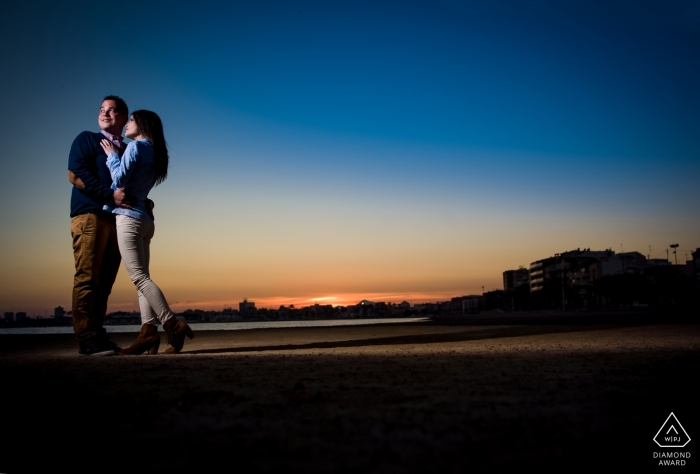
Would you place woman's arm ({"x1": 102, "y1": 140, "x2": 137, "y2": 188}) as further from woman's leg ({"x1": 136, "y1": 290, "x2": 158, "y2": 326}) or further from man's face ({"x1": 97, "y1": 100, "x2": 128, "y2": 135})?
woman's leg ({"x1": 136, "y1": 290, "x2": 158, "y2": 326})

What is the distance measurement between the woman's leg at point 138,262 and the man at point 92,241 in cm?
27

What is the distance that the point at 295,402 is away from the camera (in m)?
2.81

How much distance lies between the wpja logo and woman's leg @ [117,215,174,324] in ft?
17.5

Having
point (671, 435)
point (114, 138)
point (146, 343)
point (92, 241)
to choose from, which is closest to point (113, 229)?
point (92, 241)

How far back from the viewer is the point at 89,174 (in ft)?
20.8

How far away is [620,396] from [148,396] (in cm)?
271

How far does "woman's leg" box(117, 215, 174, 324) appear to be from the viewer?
244 inches

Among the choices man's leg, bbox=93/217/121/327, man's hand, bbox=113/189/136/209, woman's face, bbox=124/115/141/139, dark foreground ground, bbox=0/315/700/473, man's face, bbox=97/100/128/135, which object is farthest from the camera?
man's face, bbox=97/100/128/135

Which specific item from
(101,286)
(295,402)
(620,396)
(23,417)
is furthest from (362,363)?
(101,286)

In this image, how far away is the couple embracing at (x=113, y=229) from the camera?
6211 millimetres

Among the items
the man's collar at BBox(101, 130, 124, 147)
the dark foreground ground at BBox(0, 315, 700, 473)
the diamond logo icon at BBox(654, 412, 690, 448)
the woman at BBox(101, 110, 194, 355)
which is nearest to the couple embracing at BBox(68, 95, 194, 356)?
the woman at BBox(101, 110, 194, 355)

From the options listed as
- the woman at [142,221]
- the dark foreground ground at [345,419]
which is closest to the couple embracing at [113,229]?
the woman at [142,221]

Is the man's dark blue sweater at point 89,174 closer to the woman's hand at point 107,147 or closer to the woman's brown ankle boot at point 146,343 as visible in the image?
the woman's hand at point 107,147

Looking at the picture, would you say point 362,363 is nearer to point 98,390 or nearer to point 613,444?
point 98,390
